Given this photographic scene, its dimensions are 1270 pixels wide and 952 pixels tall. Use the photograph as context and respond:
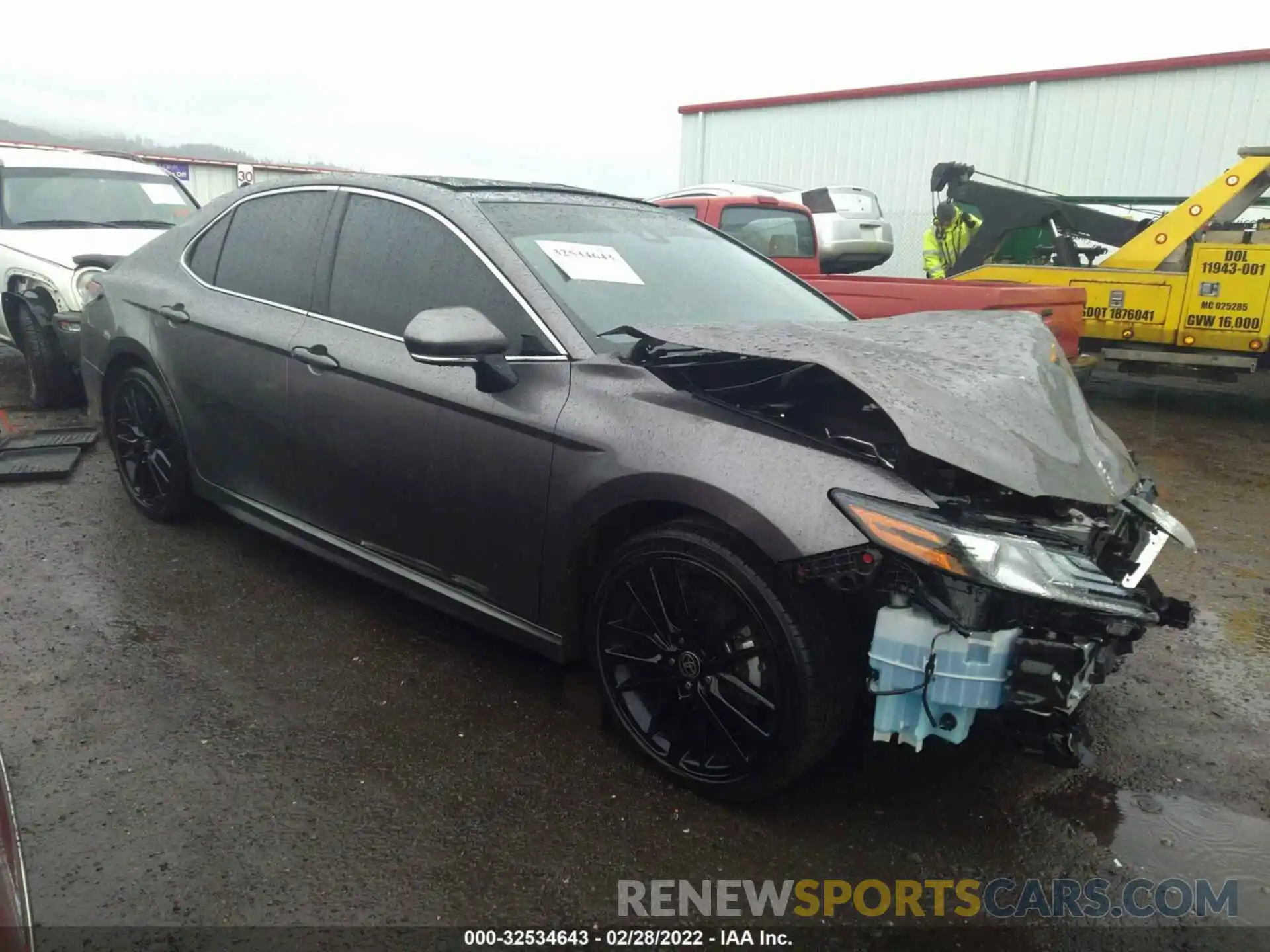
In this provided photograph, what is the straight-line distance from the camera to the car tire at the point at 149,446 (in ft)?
13.0

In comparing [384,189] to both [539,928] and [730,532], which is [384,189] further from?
[539,928]

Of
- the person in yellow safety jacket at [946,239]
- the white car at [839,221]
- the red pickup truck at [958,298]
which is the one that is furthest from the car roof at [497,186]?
the person in yellow safety jacket at [946,239]

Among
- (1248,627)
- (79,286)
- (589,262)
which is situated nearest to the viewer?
(589,262)

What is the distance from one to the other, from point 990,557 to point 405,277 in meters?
2.04

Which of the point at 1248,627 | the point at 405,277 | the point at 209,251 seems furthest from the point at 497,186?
the point at 1248,627

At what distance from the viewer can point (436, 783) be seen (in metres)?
2.53

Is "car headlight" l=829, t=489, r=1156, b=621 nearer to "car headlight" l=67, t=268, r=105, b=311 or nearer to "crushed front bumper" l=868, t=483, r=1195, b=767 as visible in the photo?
"crushed front bumper" l=868, t=483, r=1195, b=767

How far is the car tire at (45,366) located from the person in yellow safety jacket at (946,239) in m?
8.28

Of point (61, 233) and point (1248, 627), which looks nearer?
point (1248, 627)

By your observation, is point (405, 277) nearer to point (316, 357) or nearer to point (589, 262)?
point (316, 357)

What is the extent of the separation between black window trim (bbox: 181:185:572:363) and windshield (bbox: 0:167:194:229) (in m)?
4.00

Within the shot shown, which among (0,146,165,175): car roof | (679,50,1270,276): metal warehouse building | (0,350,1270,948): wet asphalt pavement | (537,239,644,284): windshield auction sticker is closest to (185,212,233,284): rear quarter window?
(0,350,1270,948): wet asphalt pavement

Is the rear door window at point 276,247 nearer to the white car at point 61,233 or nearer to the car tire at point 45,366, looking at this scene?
the white car at point 61,233

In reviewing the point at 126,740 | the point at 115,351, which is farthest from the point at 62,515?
the point at 126,740
